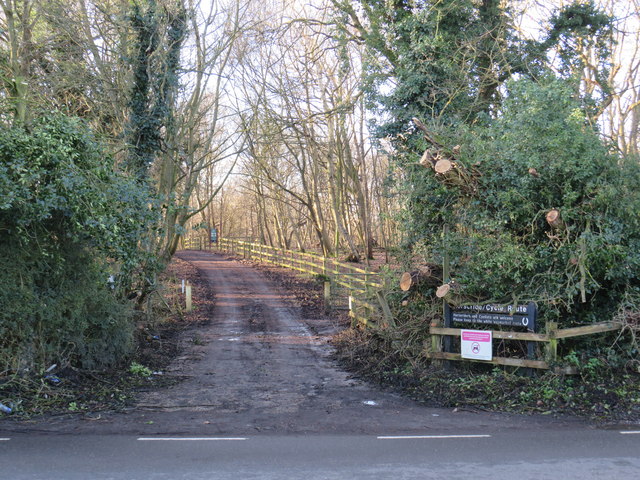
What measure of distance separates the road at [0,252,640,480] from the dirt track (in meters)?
0.03

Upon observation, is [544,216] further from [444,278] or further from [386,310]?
[386,310]

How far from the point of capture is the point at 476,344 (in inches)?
370

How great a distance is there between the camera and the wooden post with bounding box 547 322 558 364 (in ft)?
28.3

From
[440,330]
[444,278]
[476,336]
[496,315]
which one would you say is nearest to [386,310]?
[444,278]

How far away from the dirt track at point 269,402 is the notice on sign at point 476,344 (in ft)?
4.71

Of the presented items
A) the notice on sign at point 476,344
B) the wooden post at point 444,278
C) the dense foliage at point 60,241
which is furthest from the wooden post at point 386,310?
the dense foliage at point 60,241

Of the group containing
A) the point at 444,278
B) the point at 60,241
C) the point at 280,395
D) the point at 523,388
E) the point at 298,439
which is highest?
the point at 60,241

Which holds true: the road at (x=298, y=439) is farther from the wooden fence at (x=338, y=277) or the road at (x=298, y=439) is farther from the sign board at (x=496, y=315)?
the wooden fence at (x=338, y=277)

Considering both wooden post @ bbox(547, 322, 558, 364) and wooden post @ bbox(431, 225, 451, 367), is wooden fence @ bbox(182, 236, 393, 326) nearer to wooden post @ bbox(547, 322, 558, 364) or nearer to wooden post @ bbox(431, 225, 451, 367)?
wooden post @ bbox(431, 225, 451, 367)

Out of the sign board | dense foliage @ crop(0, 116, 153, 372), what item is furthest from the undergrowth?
dense foliage @ crop(0, 116, 153, 372)

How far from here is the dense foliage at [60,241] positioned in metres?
8.15

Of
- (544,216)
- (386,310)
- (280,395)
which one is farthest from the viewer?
(386,310)

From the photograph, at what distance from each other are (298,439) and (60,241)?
5.56 meters

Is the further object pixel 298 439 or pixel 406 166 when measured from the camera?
pixel 406 166
